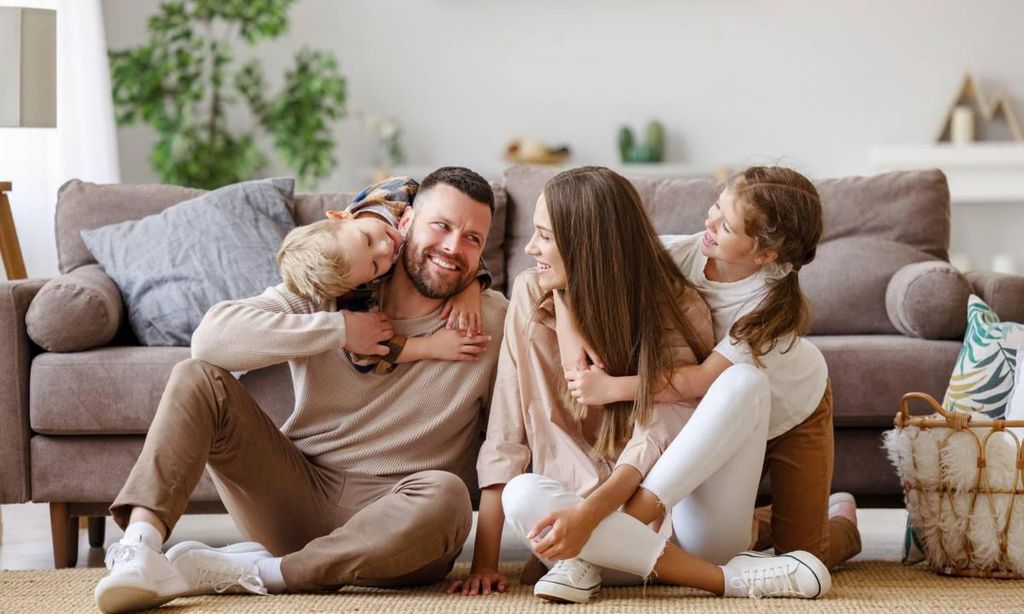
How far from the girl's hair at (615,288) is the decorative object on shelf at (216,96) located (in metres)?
3.28

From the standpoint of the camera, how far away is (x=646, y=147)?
18.1 feet

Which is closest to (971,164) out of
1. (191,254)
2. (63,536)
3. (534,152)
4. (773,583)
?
(534,152)

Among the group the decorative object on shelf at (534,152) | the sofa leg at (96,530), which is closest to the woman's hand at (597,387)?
the sofa leg at (96,530)

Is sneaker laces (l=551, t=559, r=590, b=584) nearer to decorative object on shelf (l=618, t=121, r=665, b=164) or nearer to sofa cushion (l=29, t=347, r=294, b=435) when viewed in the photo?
sofa cushion (l=29, t=347, r=294, b=435)

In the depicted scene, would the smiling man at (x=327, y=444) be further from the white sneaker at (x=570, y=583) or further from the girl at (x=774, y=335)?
the girl at (x=774, y=335)

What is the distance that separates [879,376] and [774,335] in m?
0.63

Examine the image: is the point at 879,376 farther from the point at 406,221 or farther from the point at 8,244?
the point at 8,244

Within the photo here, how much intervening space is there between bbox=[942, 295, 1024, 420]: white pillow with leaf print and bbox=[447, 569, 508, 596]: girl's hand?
993mm

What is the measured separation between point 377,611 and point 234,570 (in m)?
0.28

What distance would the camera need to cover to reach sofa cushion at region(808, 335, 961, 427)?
2445 millimetres

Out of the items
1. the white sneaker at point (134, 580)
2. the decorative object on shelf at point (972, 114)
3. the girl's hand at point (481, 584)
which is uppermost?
the decorative object on shelf at point (972, 114)

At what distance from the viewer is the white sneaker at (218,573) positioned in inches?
73.4

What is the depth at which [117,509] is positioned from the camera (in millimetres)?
1751

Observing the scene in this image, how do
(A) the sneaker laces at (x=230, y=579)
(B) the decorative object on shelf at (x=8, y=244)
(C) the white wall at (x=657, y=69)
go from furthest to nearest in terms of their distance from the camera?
(C) the white wall at (x=657, y=69), (B) the decorative object on shelf at (x=8, y=244), (A) the sneaker laces at (x=230, y=579)
